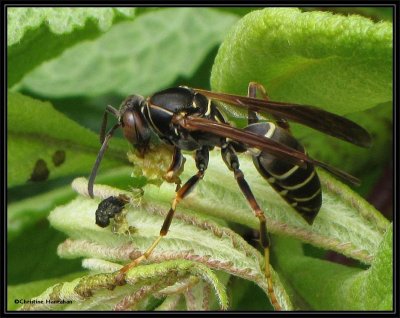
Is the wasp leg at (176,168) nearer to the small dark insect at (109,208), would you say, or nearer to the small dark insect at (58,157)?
the small dark insect at (109,208)

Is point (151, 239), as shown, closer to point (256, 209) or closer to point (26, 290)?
point (256, 209)

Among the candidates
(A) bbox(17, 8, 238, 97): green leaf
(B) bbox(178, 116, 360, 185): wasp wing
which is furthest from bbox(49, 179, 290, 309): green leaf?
(A) bbox(17, 8, 238, 97): green leaf

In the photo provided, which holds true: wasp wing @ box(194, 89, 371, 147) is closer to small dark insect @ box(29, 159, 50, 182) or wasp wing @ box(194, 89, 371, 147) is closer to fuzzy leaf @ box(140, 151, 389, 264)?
fuzzy leaf @ box(140, 151, 389, 264)

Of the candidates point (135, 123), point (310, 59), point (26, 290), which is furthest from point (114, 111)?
point (310, 59)

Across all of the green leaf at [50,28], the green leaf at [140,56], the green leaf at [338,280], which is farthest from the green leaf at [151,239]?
the green leaf at [140,56]

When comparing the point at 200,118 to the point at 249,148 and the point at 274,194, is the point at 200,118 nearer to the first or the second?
the point at 249,148

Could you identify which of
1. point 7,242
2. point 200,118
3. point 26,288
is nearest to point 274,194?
point 200,118
